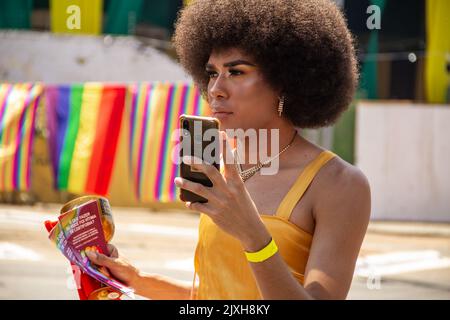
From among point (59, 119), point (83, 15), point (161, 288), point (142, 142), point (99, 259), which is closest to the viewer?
point (99, 259)

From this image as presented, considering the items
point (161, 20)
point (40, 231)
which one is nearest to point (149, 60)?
point (161, 20)

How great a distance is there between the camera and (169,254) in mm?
9305

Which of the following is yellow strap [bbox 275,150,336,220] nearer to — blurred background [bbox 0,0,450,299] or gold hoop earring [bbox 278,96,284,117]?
gold hoop earring [bbox 278,96,284,117]

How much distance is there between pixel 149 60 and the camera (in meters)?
15.2

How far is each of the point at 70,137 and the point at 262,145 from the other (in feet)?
34.4

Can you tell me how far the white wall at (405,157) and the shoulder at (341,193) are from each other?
37.6ft

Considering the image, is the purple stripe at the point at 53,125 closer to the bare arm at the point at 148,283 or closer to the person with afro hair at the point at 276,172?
the person with afro hair at the point at 276,172

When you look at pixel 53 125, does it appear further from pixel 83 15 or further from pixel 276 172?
pixel 276 172

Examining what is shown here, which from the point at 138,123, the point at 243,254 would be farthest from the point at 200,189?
the point at 138,123

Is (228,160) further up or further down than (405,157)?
further up

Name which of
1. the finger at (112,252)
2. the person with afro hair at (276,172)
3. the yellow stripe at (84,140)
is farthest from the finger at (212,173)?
the yellow stripe at (84,140)

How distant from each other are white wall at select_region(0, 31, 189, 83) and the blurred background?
0.02 m

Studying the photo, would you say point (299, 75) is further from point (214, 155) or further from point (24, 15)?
point (24, 15)

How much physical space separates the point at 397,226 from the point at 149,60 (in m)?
5.97
